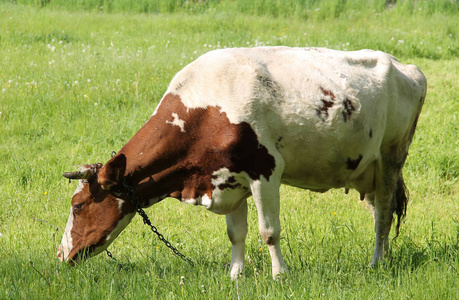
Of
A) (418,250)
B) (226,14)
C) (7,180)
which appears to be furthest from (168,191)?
(226,14)

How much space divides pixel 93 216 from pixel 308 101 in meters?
1.98

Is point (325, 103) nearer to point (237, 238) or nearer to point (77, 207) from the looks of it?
point (237, 238)

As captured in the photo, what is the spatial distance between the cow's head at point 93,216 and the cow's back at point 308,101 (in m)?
0.95

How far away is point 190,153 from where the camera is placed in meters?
4.85

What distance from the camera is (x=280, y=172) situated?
4.85 meters

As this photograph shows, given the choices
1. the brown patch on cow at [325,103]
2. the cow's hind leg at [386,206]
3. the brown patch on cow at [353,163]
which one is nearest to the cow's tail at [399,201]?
the cow's hind leg at [386,206]

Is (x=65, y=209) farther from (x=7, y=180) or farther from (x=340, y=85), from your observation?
(x=340, y=85)

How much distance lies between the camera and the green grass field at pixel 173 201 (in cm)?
469

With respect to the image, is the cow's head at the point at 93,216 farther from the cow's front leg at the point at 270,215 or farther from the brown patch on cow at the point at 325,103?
the brown patch on cow at the point at 325,103

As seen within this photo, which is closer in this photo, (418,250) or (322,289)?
(322,289)

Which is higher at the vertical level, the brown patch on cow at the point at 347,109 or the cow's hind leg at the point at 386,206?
the brown patch on cow at the point at 347,109

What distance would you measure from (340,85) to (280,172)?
3.12 feet

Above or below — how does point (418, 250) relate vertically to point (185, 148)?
below

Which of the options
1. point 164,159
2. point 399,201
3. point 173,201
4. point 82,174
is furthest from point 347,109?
point 173,201
